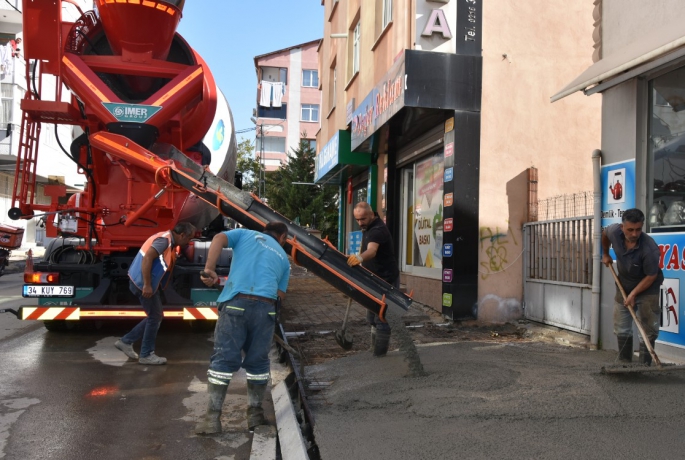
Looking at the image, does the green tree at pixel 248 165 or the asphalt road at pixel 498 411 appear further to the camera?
the green tree at pixel 248 165

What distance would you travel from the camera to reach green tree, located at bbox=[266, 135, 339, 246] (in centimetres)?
2919

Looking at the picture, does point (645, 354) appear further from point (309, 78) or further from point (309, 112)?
point (309, 78)

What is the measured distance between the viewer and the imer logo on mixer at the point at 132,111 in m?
6.51

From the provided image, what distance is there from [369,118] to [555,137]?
3597mm

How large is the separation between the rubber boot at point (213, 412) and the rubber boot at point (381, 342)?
2217 millimetres

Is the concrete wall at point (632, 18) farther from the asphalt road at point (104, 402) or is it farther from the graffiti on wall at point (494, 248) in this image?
the asphalt road at point (104, 402)

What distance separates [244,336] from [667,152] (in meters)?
4.90

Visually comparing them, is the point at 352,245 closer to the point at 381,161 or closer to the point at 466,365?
the point at 381,161

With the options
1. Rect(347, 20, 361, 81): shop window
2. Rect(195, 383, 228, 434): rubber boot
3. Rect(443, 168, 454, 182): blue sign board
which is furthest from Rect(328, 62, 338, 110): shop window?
Rect(195, 383, 228, 434): rubber boot

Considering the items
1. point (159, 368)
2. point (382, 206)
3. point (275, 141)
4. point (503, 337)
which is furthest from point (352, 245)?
point (275, 141)

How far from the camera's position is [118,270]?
7.59 m

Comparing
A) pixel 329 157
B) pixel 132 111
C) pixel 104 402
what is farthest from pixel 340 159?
pixel 104 402

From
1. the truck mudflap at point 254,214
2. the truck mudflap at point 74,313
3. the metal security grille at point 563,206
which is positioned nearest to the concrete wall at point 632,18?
the metal security grille at point 563,206

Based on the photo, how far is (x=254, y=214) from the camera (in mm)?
5766
